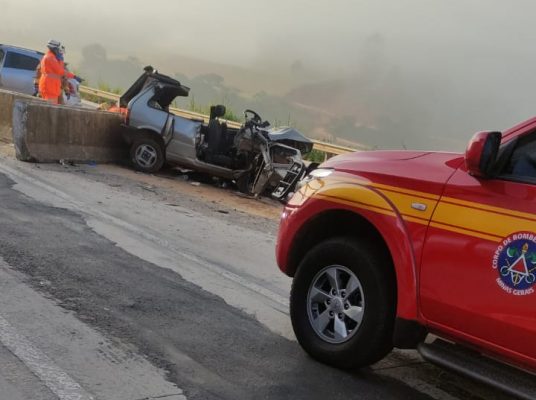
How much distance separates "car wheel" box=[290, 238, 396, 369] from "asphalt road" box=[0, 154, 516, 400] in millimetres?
183

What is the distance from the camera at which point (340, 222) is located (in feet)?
14.2

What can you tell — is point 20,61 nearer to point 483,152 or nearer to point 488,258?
point 483,152

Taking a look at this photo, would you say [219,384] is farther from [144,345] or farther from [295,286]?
[295,286]

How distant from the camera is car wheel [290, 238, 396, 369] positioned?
3.85 metres

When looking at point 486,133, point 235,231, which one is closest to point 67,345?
point 486,133

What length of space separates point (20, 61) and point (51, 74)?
7.28 m

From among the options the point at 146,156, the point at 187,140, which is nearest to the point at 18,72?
the point at 146,156

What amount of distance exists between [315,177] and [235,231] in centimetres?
416

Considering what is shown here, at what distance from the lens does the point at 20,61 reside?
20141 millimetres

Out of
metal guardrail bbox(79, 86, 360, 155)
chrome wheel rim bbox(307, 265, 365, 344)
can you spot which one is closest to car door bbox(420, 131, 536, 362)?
chrome wheel rim bbox(307, 265, 365, 344)

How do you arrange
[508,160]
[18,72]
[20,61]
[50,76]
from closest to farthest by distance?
[508,160] → [50,76] → [18,72] → [20,61]

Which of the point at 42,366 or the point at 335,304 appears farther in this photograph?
the point at 335,304

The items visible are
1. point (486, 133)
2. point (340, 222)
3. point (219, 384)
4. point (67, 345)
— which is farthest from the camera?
point (340, 222)

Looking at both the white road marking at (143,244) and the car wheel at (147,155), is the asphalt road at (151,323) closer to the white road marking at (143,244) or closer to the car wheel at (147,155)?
the white road marking at (143,244)
